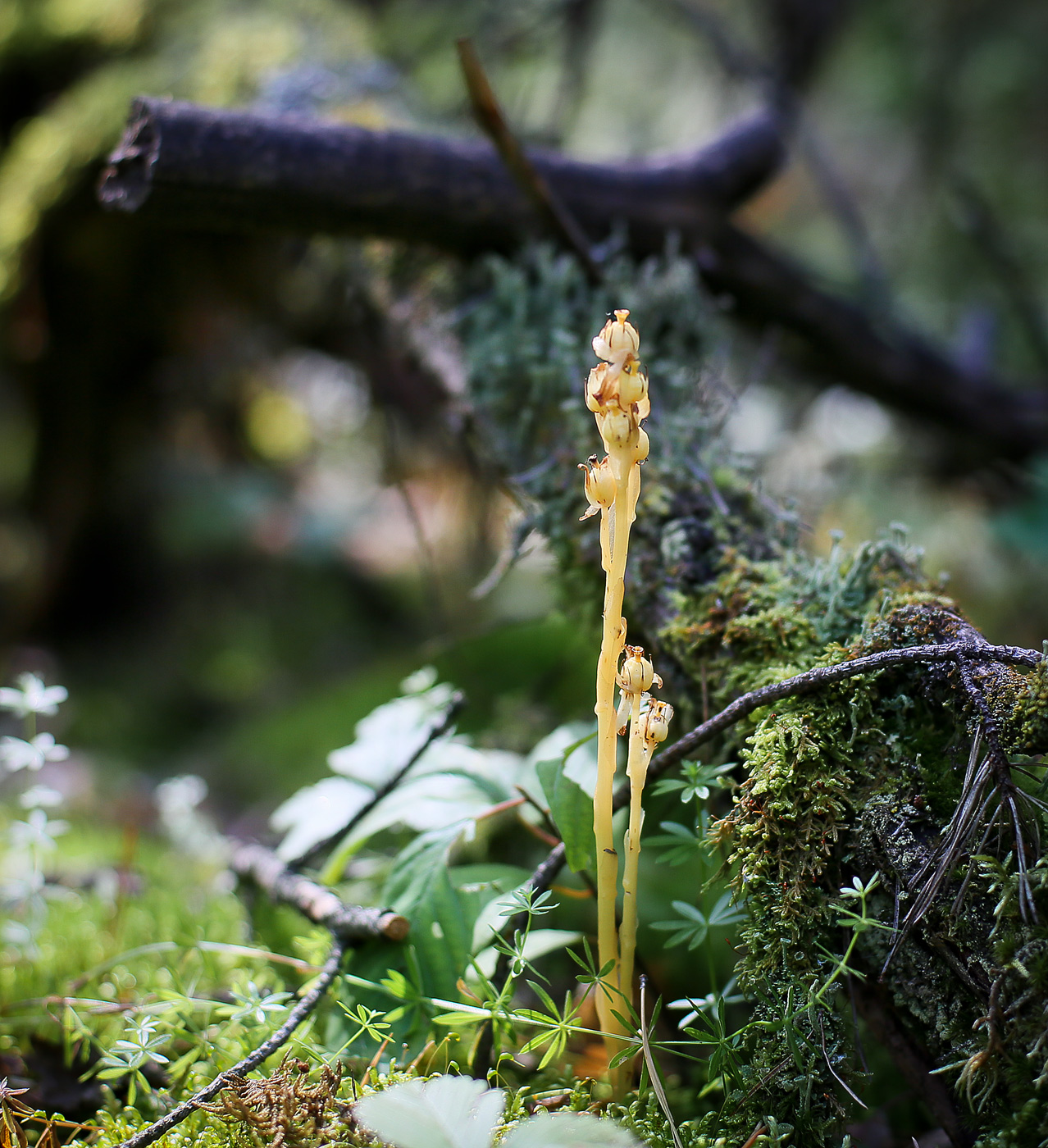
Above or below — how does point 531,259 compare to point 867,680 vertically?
above

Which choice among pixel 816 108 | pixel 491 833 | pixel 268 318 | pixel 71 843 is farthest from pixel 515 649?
pixel 816 108

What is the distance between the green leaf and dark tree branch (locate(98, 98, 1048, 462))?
4.86ft

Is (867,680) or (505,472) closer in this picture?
(867,680)

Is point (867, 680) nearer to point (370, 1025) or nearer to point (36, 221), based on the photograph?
point (370, 1025)

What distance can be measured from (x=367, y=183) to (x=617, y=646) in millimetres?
1455

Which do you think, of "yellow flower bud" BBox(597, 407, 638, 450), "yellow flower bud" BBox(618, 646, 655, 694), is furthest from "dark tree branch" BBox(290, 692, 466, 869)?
"yellow flower bud" BBox(597, 407, 638, 450)

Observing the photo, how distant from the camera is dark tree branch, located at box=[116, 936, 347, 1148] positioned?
99 centimetres

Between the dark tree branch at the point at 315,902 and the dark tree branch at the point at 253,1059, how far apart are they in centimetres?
4

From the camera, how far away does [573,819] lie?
46.1 inches

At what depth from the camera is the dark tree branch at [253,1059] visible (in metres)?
0.99

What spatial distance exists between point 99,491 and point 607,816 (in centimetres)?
409

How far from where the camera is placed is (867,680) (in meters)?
1.11

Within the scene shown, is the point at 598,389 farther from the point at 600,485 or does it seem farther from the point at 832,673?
the point at 832,673

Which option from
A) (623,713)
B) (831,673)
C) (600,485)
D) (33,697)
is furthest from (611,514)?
(33,697)
